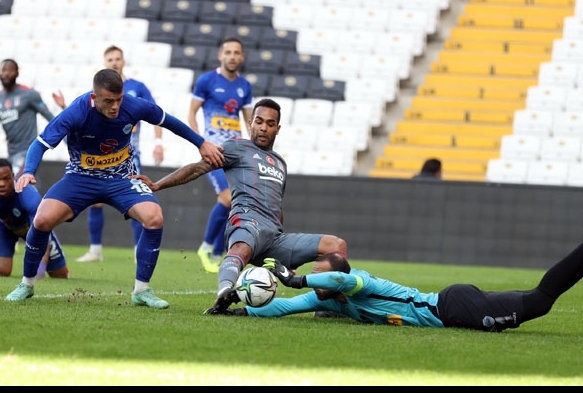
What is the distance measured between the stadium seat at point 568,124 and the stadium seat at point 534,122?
0.08 meters

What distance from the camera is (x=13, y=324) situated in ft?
22.1

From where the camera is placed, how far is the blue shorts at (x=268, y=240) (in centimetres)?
799

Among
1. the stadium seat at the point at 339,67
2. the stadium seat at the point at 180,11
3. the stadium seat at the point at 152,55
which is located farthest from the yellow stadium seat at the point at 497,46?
the stadium seat at the point at 152,55

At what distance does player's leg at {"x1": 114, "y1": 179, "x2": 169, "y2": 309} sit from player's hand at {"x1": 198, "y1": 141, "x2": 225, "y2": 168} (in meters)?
0.47

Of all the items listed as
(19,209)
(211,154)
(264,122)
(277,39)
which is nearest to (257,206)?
(211,154)

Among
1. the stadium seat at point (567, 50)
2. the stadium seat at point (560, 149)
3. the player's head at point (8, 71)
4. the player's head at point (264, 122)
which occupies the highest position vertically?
the stadium seat at point (567, 50)

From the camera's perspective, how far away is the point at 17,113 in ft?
45.3

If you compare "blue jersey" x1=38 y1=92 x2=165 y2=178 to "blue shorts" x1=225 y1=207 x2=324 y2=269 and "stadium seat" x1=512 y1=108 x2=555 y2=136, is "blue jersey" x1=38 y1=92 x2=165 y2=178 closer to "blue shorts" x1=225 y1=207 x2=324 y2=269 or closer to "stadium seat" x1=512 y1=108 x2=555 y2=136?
"blue shorts" x1=225 y1=207 x2=324 y2=269

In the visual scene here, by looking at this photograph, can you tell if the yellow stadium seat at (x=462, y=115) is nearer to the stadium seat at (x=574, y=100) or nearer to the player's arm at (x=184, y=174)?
the stadium seat at (x=574, y=100)

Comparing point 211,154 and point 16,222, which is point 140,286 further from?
point 16,222

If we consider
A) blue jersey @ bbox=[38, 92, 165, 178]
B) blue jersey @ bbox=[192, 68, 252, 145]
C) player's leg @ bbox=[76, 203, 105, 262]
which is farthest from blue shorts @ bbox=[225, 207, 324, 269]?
player's leg @ bbox=[76, 203, 105, 262]

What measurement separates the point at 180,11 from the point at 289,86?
3.23 meters
